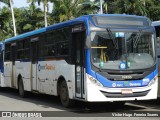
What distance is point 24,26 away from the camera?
5584cm

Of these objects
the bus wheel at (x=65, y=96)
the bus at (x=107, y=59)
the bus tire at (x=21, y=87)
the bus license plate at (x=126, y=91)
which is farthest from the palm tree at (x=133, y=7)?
the bus license plate at (x=126, y=91)

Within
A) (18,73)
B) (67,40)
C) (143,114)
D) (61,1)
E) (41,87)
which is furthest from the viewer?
(61,1)

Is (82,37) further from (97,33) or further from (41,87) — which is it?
(41,87)

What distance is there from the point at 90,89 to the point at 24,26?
4484cm

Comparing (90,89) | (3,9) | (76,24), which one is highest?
(3,9)

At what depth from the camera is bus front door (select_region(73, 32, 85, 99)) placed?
12555 millimetres

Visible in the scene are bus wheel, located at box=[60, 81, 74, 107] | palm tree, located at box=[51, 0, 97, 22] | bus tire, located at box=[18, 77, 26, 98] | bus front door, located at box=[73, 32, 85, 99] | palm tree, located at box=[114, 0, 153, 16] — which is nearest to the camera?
bus front door, located at box=[73, 32, 85, 99]

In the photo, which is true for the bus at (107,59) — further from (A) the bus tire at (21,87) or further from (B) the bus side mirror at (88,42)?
(A) the bus tire at (21,87)

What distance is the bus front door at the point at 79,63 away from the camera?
12555 millimetres

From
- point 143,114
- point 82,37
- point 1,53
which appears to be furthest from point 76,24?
point 1,53

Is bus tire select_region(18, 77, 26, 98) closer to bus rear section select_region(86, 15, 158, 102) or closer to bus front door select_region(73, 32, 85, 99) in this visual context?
bus front door select_region(73, 32, 85, 99)

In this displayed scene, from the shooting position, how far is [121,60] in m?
12.3

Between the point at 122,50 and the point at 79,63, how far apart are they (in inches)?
55.8

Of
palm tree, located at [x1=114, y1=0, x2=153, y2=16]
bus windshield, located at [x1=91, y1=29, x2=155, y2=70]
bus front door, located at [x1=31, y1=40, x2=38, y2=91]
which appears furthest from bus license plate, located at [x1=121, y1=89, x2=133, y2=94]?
palm tree, located at [x1=114, y1=0, x2=153, y2=16]
